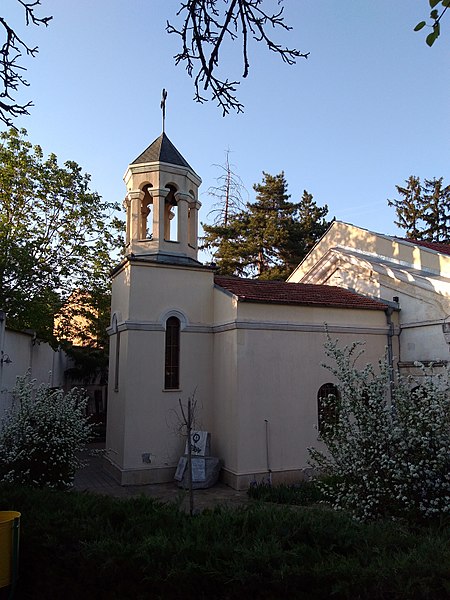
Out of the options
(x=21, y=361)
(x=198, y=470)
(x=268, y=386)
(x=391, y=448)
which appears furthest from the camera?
(x=21, y=361)

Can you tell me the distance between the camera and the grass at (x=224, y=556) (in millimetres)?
→ 3639

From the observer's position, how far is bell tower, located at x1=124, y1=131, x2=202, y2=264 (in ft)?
47.5

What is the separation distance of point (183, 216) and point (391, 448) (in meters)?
10.6

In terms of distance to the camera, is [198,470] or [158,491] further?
[198,470]

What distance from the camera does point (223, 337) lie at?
45.2 feet

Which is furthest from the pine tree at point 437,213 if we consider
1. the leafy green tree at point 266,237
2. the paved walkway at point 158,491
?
Result: the paved walkway at point 158,491

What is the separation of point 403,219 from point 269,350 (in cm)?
3469

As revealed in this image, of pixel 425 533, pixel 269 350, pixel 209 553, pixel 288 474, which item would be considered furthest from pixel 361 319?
pixel 209 553

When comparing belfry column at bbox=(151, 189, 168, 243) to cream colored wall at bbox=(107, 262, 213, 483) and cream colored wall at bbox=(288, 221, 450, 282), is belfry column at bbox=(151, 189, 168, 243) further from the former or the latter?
cream colored wall at bbox=(288, 221, 450, 282)

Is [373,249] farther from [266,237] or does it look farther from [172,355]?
[266,237]

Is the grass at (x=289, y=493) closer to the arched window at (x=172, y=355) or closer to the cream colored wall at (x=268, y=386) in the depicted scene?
the cream colored wall at (x=268, y=386)

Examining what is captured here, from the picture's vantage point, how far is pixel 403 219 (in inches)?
1703

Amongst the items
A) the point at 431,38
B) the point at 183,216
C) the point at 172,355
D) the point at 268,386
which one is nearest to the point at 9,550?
the point at 431,38

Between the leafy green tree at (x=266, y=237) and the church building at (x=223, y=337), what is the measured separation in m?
16.5
